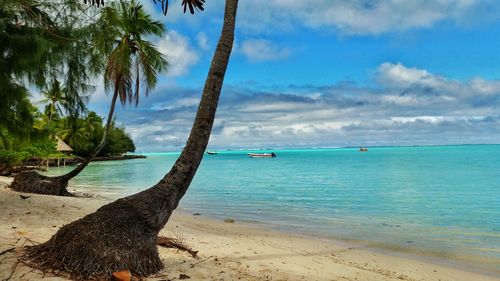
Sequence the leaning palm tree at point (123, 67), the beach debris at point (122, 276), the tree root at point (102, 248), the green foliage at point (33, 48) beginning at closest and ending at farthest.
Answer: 1. the beach debris at point (122, 276)
2. the tree root at point (102, 248)
3. the green foliage at point (33, 48)
4. the leaning palm tree at point (123, 67)

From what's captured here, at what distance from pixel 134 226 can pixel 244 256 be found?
3014mm

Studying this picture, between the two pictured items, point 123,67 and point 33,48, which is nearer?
point 33,48

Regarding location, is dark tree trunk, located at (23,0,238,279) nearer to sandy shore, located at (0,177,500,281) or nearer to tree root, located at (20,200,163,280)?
tree root, located at (20,200,163,280)

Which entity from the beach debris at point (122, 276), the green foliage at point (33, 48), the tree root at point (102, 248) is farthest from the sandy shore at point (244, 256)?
the green foliage at point (33, 48)

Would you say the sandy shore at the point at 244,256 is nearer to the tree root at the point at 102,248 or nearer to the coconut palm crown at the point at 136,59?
the tree root at the point at 102,248

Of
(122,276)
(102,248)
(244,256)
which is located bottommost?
(244,256)

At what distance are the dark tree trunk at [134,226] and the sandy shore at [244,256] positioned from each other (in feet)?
0.98

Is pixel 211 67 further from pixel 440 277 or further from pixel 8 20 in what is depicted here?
pixel 440 277

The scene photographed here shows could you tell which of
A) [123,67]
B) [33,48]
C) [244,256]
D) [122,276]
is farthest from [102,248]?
[123,67]

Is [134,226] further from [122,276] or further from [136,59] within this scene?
[136,59]

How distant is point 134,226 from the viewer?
16.6ft

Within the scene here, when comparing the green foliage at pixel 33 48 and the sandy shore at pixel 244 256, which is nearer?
the sandy shore at pixel 244 256

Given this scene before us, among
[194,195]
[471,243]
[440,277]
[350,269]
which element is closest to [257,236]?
[350,269]

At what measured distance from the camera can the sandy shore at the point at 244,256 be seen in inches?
225
